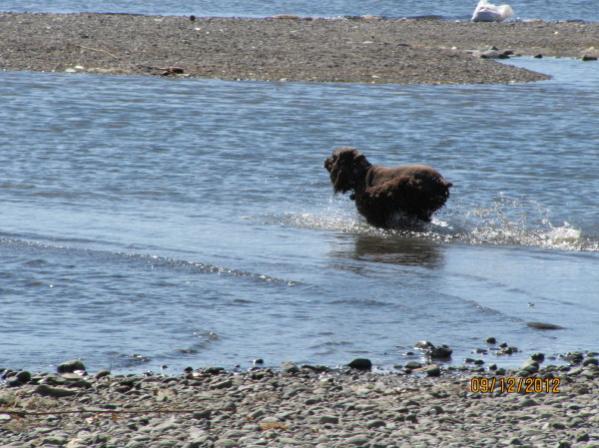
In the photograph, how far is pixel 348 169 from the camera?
43.4 feet

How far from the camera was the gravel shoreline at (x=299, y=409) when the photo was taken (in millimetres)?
6449

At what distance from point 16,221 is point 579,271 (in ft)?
18.2

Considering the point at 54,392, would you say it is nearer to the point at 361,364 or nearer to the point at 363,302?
the point at 361,364

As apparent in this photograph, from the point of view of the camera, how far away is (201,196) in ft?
49.1

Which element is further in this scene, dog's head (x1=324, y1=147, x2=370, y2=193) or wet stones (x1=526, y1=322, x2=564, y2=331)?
dog's head (x1=324, y1=147, x2=370, y2=193)

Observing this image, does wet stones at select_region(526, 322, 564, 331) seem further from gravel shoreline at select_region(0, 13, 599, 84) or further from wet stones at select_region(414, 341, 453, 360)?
gravel shoreline at select_region(0, 13, 599, 84)

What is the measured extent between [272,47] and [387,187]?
684 inches

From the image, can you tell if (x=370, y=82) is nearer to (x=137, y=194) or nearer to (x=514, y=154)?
(x=514, y=154)

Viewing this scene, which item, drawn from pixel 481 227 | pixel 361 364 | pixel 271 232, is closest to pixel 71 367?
pixel 361 364

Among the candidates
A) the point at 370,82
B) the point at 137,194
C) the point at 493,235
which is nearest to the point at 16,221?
the point at 137,194

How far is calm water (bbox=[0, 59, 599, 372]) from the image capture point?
9102mm
